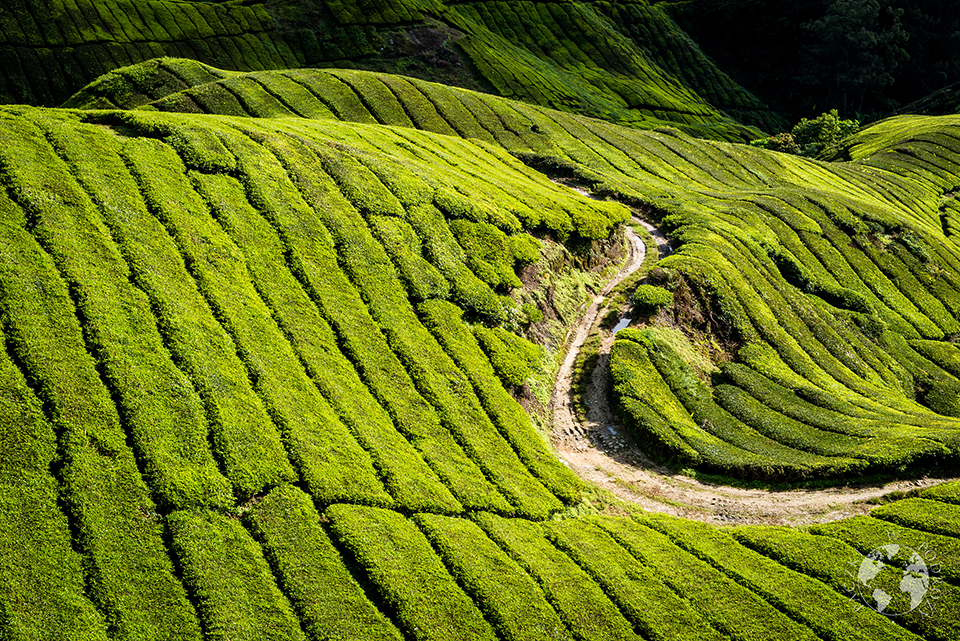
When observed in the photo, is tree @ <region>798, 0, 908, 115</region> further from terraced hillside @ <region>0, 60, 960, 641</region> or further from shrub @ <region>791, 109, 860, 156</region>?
terraced hillside @ <region>0, 60, 960, 641</region>

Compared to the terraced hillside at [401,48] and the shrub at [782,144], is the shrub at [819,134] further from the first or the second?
the terraced hillside at [401,48]

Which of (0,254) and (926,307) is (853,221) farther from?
(0,254)

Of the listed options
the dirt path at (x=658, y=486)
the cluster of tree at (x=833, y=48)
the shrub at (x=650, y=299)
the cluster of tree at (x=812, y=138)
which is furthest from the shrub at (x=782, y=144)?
the dirt path at (x=658, y=486)

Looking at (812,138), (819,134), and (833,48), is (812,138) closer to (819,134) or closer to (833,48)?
(819,134)

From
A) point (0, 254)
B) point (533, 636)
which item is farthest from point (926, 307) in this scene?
point (0, 254)

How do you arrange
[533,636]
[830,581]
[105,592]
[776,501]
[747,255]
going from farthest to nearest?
[747,255]
[776,501]
[830,581]
[533,636]
[105,592]

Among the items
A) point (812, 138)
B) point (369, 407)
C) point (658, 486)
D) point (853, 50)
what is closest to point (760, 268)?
Answer: point (658, 486)
